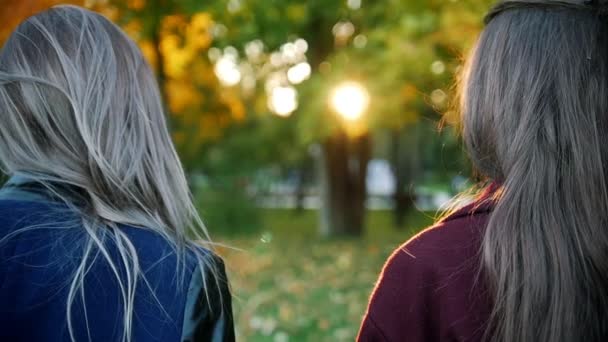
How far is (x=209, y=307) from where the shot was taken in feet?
6.79

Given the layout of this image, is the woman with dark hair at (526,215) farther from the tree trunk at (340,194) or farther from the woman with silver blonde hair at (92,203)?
the tree trunk at (340,194)

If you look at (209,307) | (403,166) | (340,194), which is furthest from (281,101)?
(209,307)

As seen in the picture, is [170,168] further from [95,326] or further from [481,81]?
[481,81]

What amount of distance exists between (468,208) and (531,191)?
18 cm

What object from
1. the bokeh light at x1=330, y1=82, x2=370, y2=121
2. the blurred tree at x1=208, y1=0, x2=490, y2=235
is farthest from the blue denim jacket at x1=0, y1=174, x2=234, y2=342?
the bokeh light at x1=330, y1=82, x2=370, y2=121

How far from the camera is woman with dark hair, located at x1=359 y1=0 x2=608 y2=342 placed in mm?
1864

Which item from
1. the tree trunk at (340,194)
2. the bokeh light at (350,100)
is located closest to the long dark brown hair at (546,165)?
the bokeh light at (350,100)

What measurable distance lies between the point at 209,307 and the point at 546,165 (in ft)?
3.12

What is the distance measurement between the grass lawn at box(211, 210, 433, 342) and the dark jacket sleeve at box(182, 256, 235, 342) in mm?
705

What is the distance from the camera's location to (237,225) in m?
18.6

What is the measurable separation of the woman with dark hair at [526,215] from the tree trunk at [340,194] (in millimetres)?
15791

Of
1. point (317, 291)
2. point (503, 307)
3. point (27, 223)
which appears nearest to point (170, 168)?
point (27, 223)

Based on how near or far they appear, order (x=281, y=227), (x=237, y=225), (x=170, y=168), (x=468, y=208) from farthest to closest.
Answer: (x=281, y=227)
(x=237, y=225)
(x=170, y=168)
(x=468, y=208)

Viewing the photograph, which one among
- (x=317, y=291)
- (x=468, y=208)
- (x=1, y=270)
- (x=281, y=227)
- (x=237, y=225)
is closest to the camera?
(x=1, y=270)
